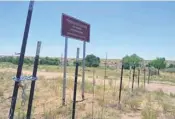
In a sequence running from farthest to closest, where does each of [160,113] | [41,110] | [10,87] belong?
[10,87], [160,113], [41,110]

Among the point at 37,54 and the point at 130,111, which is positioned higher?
the point at 37,54

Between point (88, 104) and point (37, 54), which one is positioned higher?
point (37, 54)

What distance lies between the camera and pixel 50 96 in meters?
15.7

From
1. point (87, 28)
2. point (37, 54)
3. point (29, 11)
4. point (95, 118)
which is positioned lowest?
point (95, 118)

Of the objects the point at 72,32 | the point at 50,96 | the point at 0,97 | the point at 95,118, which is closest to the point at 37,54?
the point at 95,118

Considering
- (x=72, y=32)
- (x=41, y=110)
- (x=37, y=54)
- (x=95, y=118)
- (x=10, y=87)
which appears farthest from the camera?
(x=10, y=87)

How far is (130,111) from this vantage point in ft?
46.0

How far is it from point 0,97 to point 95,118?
6319mm

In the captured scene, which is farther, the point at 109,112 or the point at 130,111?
the point at 130,111

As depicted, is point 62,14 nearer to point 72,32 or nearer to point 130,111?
point 72,32

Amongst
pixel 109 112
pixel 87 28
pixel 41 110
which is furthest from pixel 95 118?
pixel 87 28

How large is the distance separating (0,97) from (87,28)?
538 cm

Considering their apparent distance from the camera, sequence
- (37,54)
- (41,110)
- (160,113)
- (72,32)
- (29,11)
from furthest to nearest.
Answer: (72,32) < (160,113) < (41,110) < (37,54) < (29,11)

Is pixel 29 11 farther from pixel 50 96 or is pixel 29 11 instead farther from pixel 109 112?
pixel 50 96
